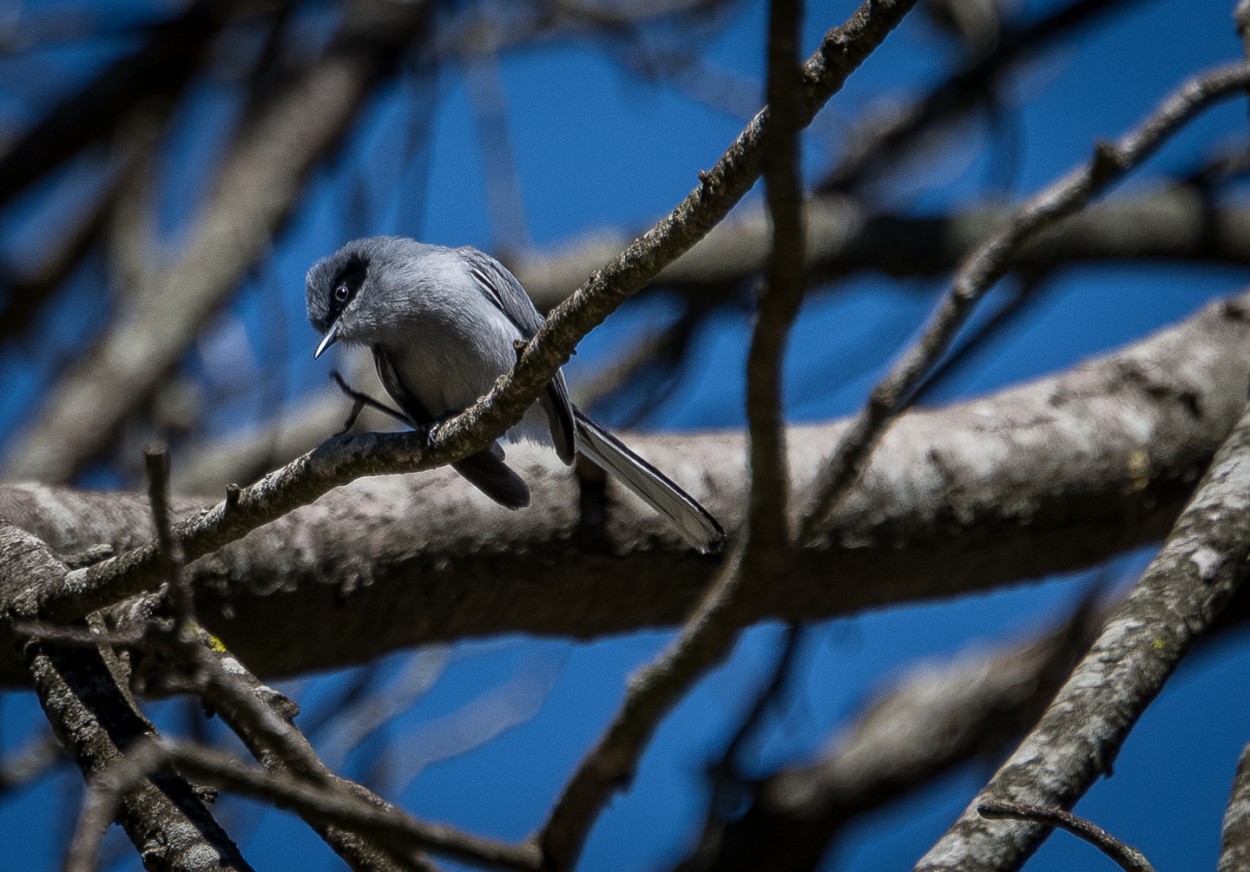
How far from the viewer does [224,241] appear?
5.52m

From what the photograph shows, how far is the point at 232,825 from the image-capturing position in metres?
5.23

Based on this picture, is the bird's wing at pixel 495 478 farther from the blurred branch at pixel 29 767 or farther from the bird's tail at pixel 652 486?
the blurred branch at pixel 29 767

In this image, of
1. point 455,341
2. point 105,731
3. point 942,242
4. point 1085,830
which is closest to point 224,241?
point 455,341

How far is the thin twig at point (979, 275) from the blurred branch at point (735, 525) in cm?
116

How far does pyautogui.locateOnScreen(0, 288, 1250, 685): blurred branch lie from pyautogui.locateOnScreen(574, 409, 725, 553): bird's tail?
1.34 ft

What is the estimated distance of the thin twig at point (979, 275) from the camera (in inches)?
55.1

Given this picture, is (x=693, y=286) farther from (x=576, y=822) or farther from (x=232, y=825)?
(x=576, y=822)

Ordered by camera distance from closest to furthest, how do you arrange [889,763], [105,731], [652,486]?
[105,731], [652,486], [889,763]

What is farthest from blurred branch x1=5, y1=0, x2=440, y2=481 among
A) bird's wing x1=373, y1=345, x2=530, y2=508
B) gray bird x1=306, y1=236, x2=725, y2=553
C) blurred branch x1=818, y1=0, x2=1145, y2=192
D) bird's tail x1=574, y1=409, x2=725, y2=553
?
bird's tail x1=574, y1=409, x2=725, y2=553

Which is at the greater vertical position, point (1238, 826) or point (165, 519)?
point (1238, 826)

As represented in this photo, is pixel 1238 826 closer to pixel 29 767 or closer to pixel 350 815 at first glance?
pixel 350 815

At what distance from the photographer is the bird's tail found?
2900mm

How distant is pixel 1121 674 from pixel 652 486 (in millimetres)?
1171

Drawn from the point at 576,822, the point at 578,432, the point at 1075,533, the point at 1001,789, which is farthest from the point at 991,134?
the point at 576,822
